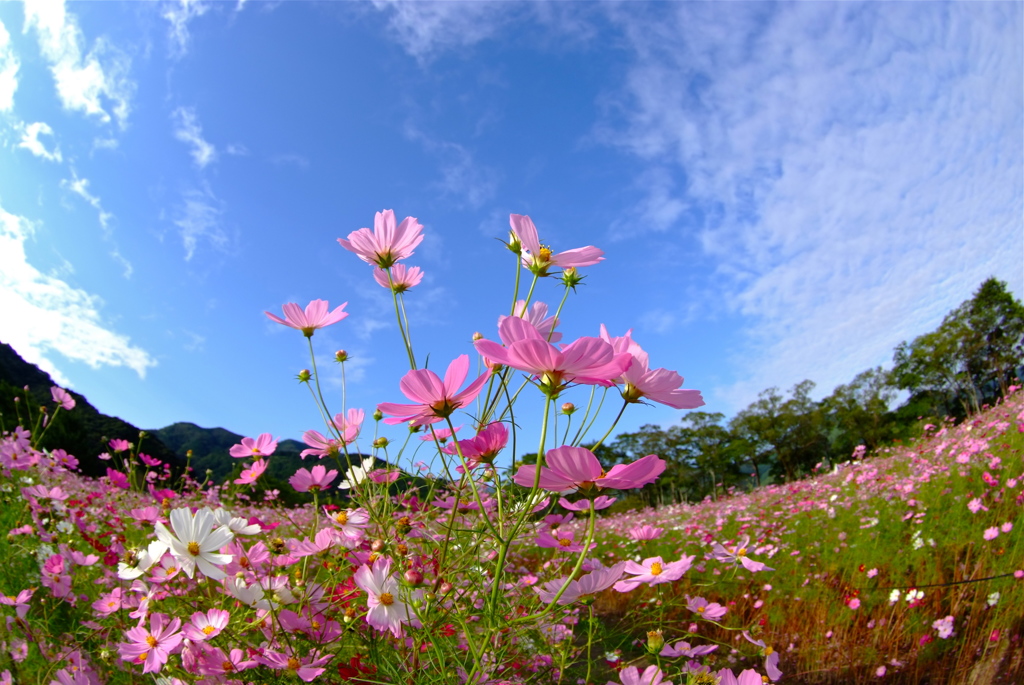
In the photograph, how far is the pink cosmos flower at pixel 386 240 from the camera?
34.3 inches

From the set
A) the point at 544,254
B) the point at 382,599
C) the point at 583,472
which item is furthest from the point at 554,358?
the point at 382,599

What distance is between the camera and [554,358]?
0.55m

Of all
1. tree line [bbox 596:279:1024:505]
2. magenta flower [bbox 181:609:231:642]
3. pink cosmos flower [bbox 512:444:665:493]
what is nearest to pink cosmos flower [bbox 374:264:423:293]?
pink cosmos flower [bbox 512:444:665:493]

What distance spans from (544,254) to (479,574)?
1.61 ft

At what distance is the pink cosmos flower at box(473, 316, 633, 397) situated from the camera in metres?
0.54

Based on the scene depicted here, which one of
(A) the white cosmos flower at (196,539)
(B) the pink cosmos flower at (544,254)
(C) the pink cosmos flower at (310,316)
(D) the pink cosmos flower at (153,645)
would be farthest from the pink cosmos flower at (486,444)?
(D) the pink cosmos flower at (153,645)

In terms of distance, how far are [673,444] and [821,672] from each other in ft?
93.7

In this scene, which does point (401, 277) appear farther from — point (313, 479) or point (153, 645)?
point (153, 645)

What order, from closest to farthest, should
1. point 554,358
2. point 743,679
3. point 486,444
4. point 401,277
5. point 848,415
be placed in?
point 554,358 → point 486,444 → point 743,679 → point 401,277 → point 848,415

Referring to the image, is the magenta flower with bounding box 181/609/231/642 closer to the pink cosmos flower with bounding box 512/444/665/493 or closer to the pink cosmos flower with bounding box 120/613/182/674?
the pink cosmos flower with bounding box 120/613/182/674

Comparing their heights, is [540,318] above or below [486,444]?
above

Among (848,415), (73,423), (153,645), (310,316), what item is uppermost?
(848,415)

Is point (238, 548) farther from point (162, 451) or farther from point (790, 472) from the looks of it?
point (790, 472)

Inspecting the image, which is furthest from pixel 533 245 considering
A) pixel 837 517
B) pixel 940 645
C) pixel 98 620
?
pixel 837 517
